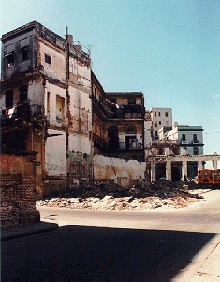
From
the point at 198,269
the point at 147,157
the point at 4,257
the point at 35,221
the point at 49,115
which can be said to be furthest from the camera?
the point at 147,157

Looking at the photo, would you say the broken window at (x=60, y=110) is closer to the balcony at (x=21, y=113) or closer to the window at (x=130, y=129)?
the balcony at (x=21, y=113)

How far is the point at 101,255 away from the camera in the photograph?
6.88m

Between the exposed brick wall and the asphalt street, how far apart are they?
1452mm

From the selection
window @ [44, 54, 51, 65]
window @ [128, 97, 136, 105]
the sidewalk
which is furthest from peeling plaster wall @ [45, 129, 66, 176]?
window @ [128, 97, 136, 105]

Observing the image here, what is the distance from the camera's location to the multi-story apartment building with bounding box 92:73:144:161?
1548 inches

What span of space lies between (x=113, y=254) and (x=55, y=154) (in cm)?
1838

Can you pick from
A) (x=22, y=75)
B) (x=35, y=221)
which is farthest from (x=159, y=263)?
(x=22, y=75)

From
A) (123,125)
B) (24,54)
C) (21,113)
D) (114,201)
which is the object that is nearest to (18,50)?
(24,54)

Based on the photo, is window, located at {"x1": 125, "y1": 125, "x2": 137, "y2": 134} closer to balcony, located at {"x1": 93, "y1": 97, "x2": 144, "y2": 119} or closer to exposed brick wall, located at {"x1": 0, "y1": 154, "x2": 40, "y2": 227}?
balcony, located at {"x1": 93, "y1": 97, "x2": 144, "y2": 119}

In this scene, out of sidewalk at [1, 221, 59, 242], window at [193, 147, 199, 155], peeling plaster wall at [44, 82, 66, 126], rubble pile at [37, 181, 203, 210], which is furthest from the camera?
window at [193, 147, 199, 155]

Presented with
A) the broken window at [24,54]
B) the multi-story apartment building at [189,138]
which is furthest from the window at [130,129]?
the multi-story apartment building at [189,138]

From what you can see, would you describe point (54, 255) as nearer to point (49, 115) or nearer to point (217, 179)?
point (49, 115)

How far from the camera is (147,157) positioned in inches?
1580

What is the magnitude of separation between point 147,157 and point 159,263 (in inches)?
1344
